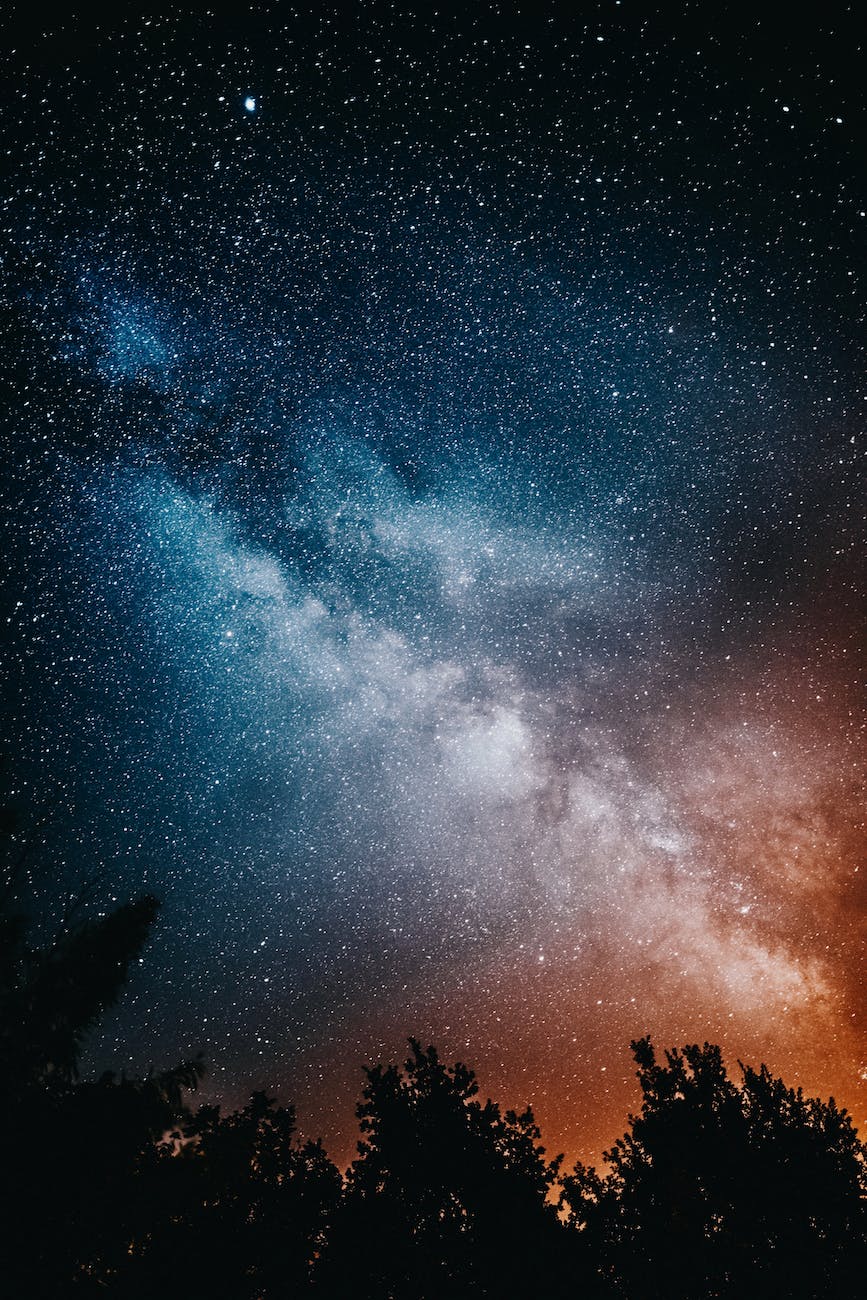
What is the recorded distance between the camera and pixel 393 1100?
10883mm

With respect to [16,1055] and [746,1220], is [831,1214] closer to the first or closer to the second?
[746,1220]

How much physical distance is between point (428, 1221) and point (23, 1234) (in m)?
6.98

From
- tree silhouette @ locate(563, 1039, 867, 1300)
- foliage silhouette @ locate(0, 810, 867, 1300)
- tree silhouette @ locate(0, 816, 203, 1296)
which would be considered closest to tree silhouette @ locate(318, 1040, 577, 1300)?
foliage silhouette @ locate(0, 810, 867, 1300)

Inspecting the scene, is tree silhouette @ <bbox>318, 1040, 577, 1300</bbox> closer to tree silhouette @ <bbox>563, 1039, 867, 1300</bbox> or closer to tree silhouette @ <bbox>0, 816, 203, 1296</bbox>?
tree silhouette @ <bbox>563, 1039, 867, 1300</bbox>

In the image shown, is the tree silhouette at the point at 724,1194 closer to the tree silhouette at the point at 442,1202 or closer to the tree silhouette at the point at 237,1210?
the tree silhouette at the point at 442,1202

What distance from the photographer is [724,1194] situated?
34.1 ft

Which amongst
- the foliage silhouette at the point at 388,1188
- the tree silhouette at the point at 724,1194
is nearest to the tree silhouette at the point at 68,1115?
the foliage silhouette at the point at 388,1188

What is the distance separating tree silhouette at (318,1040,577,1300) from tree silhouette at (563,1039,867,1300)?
1.79 metres

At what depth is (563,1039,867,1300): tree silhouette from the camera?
30.3ft

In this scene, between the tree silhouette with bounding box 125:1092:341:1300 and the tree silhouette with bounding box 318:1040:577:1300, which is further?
the tree silhouette with bounding box 318:1040:577:1300

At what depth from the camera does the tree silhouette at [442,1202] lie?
8422 mm

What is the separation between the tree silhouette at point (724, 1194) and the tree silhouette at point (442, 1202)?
5.87 ft

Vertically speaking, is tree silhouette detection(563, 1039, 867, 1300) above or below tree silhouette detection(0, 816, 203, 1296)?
above

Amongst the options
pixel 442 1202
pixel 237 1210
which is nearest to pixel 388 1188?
pixel 442 1202
